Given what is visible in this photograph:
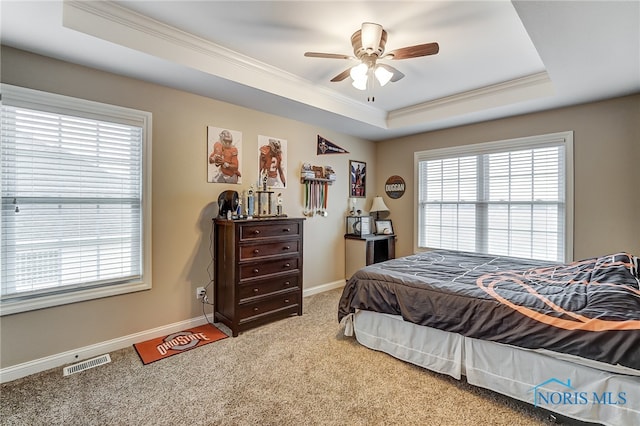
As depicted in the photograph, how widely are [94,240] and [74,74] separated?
4.47 ft

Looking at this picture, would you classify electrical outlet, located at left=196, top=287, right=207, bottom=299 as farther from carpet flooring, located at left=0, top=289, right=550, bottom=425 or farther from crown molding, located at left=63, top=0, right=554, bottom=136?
crown molding, located at left=63, top=0, right=554, bottom=136

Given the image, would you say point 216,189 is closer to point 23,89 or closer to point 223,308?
point 223,308

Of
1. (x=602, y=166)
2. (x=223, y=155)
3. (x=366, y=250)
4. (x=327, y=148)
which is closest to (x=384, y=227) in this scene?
(x=366, y=250)

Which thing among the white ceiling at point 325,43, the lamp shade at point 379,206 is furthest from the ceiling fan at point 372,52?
the lamp shade at point 379,206

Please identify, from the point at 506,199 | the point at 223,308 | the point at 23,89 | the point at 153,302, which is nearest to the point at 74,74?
the point at 23,89

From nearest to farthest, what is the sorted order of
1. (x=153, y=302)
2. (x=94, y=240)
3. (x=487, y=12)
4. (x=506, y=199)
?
(x=487, y=12) → (x=94, y=240) → (x=153, y=302) → (x=506, y=199)

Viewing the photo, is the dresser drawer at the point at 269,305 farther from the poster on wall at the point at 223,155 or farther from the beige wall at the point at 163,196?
the poster on wall at the point at 223,155

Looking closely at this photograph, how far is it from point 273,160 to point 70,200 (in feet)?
6.59

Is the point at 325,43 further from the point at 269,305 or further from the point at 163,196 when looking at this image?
the point at 269,305

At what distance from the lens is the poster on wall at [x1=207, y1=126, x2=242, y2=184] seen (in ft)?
10.1

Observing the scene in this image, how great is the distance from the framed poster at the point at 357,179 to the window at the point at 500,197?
866 mm

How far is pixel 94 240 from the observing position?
246 cm

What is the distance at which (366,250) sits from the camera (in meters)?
4.36

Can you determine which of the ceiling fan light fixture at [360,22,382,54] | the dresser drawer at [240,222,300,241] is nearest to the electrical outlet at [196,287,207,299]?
the dresser drawer at [240,222,300,241]
